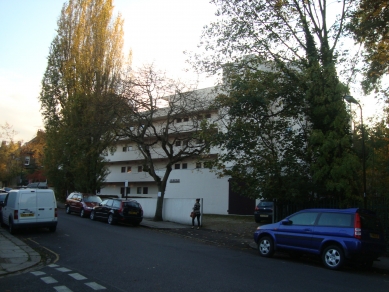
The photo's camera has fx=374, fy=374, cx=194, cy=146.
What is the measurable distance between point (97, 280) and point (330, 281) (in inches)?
206

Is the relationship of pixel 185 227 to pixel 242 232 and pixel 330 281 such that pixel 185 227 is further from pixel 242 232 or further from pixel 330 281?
pixel 330 281

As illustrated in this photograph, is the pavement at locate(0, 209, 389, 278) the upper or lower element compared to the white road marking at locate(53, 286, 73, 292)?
lower

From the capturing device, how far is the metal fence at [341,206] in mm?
13377

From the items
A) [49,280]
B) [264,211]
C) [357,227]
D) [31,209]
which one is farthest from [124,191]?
[49,280]

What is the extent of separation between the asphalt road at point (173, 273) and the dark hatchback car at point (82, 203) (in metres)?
12.8

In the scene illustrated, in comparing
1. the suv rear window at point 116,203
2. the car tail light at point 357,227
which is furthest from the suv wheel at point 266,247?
the suv rear window at point 116,203

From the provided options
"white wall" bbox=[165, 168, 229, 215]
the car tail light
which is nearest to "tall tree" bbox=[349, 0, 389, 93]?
the car tail light

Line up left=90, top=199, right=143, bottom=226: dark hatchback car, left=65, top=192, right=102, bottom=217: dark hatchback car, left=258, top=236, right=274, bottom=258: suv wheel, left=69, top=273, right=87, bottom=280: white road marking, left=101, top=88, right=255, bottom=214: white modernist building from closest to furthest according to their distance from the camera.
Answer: left=69, top=273, right=87, bottom=280: white road marking < left=258, top=236, right=274, bottom=258: suv wheel < left=90, top=199, right=143, bottom=226: dark hatchback car < left=65, top=192, right=102, bottom=217: dark hatchback car < left=101, top=88, right=255, bottom=214: white modernist building

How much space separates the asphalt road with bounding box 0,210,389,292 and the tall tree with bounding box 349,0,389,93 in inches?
331

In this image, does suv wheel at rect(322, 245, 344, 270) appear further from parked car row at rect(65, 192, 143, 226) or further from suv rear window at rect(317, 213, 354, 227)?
parked car row at rect(65, 192, 143, 226)

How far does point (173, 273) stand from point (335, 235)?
484 cm

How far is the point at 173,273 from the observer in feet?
28.2

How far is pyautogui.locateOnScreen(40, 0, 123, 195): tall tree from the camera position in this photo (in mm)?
33938

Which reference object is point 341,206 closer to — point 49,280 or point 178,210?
point 49,280
